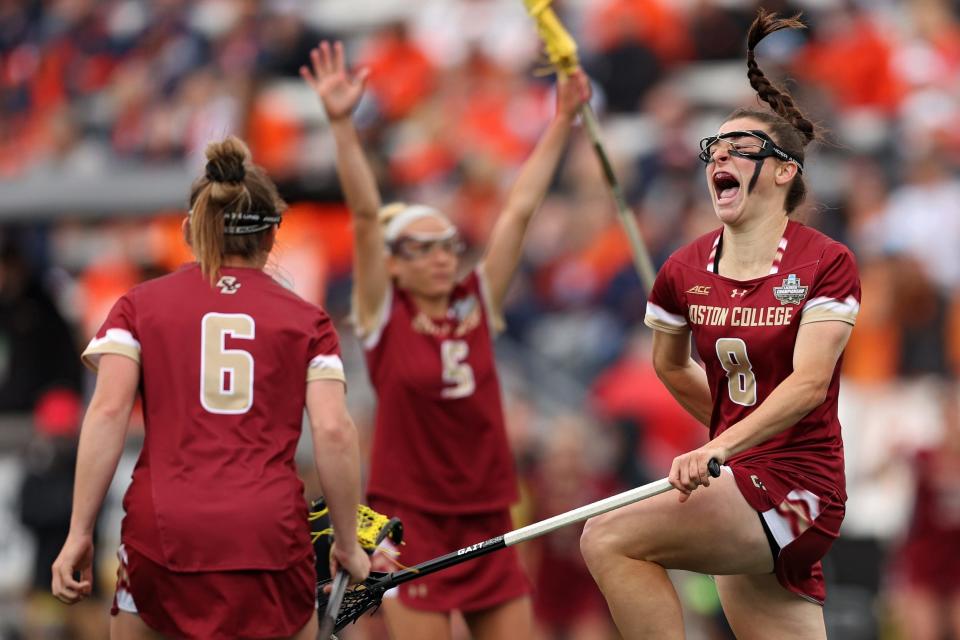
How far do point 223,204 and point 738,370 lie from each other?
1.84m

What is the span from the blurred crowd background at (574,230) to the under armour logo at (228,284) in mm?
3441

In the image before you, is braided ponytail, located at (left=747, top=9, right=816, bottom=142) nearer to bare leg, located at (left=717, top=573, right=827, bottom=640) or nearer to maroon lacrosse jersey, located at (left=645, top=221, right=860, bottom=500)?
maroon lacrosse jersey, located at (left=645, top=221, right=860, bottom=500)

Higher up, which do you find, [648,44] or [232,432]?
[648,44]

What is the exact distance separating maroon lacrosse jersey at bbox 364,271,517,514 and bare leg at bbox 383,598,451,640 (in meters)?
0.44

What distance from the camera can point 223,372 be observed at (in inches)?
205

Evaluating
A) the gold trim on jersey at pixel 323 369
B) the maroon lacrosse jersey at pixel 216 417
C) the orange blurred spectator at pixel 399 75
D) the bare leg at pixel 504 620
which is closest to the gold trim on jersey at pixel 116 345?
the maroon lacrosse jersey at pixel 216 417

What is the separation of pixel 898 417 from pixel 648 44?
464cm

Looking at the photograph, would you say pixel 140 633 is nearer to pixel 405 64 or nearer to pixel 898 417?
pixel 898 417

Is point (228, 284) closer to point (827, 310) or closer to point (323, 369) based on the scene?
point (323, 369)

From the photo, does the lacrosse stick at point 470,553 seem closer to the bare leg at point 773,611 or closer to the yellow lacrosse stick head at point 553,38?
the bare leg at point 773,611

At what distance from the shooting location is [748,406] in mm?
5504

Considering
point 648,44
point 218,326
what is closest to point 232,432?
point 218,326

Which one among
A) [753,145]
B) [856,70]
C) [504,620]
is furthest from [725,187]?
[856,70]

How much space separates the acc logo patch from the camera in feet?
17.5
